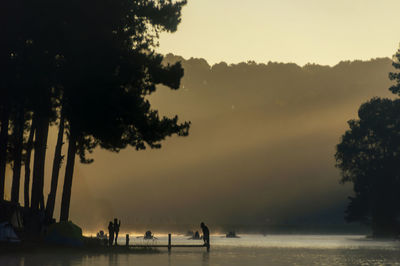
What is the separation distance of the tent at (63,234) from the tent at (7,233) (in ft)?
15.3

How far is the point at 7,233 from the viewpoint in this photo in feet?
161

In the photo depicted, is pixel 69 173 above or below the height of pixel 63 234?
above

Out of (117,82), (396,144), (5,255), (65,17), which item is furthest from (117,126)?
(396,144)

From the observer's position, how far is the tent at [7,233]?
1923 inches

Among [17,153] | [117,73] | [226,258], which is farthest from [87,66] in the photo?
[226,258]

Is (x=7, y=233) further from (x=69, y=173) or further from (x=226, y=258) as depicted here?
(x=226, y=258)

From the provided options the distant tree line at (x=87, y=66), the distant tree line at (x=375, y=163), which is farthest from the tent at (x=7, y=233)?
the distant tree line at (x=375, y=163)

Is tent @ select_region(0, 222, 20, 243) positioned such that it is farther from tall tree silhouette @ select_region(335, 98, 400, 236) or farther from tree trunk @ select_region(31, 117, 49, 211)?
tall tree silhouette @ select_region(335, 98, 400, 236)

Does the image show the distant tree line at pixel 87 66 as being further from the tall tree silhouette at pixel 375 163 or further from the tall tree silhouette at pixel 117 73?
the tall tree silhouette at pixel 375 163

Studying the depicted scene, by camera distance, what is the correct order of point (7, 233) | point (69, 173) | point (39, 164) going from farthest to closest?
point (69, 173)
point (39, 164)
point (7, 233)

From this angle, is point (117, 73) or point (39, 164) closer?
point (117, 73)

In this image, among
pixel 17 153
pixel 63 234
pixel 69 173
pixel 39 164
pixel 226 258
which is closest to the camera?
pixel 226 258

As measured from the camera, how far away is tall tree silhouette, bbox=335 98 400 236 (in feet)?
389

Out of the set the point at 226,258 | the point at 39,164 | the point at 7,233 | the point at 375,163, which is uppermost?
the point at 375,163
